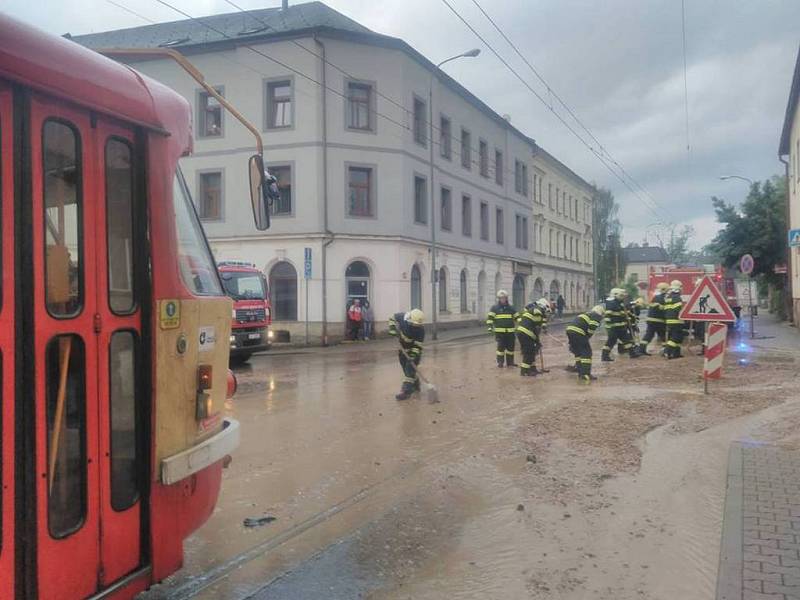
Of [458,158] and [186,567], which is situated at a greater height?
[458,158]

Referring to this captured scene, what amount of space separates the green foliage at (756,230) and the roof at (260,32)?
1384 cm

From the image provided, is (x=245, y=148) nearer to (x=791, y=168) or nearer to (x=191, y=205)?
(x=791, y=168)

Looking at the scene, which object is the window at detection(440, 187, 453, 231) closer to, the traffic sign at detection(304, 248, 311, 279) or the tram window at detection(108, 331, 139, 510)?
the traffic sign at detection(304, 248, 311, 279)

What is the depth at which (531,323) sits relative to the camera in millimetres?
13203

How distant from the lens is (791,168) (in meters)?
29.1

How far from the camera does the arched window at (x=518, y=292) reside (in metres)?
41.7

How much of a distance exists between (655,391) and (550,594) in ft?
25.8

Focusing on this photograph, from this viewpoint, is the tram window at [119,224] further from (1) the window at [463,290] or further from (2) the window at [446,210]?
(1) the window at [463,290]

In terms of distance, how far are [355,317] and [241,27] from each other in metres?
12.7

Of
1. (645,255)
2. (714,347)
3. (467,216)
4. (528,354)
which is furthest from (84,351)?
(645,255)

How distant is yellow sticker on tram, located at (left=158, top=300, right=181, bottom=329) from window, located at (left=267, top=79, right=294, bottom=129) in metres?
23.9

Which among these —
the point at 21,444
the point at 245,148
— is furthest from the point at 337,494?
the point at 245,148

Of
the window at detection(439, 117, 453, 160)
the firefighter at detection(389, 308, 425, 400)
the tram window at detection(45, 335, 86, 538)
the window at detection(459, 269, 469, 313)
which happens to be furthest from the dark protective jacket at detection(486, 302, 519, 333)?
the window at detection(459, 269, 469, 313)

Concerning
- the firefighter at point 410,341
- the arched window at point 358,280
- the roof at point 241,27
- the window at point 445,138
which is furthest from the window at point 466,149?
the firefighter at point 410,341
